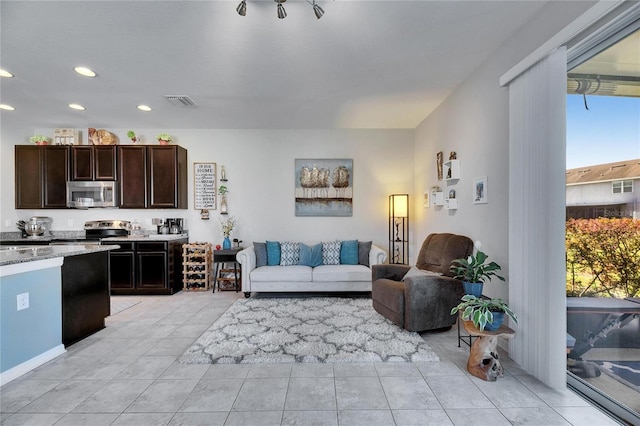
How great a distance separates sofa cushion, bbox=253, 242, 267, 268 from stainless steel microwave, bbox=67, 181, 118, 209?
2510mm

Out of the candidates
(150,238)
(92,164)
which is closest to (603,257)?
(150,238)

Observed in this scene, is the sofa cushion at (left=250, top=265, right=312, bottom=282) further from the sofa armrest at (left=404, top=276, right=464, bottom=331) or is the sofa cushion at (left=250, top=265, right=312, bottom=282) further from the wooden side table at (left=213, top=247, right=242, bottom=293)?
the sofa armrest at (left=404, top=276, right=464, bottom=331)

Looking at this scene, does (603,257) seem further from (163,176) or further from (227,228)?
(163,176)

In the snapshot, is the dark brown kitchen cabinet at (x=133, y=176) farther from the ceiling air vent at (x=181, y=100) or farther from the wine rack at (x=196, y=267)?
the ceiling air vent at (x=181, y=100)

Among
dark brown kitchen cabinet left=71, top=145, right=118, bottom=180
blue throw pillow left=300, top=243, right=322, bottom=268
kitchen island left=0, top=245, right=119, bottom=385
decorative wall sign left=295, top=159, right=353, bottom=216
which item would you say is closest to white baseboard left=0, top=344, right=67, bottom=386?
kitchen island left=0, top=245, right=119, bottom=385

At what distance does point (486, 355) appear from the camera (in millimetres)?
2119

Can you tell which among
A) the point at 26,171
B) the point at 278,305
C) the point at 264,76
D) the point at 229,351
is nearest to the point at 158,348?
the point at 229,351

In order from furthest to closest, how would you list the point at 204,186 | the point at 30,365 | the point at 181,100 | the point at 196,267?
the point at 204,186 → the point at 196,267 → the point at 181,100 → the point at 30,365

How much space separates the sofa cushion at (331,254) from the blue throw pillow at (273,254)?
762 millimetres

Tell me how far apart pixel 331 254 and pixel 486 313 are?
9.05 ft

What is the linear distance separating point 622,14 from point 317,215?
4.10 meters

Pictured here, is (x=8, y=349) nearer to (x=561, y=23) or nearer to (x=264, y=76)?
(x=264, y=76)

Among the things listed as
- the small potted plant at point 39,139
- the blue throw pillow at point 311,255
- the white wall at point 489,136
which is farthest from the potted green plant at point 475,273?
the small potted plant at point 39,139

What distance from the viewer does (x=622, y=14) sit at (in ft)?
5.07
